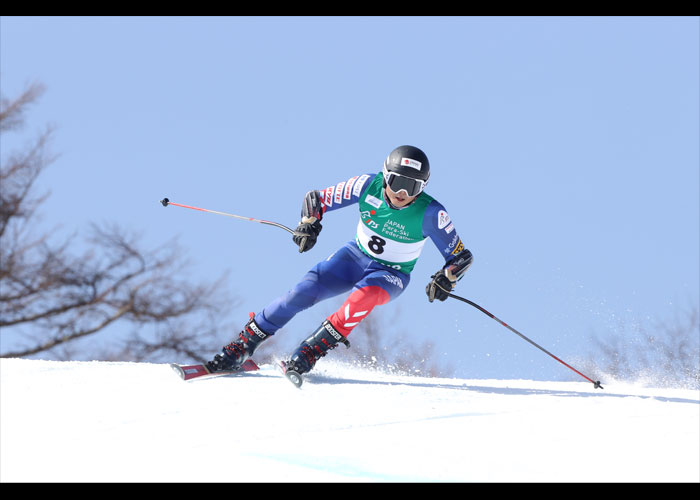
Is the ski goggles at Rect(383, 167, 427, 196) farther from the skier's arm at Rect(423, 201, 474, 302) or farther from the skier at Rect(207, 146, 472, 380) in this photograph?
the skier's arm at Rect(423, 201, 474, 302)

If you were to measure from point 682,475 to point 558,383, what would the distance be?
300 cm

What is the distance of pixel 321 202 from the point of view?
5.60m

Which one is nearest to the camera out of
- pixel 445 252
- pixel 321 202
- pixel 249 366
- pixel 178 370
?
pixel 178 370

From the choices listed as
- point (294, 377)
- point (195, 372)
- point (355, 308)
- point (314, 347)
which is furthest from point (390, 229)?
point (195, 372)

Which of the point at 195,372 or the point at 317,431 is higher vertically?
the point at 195,372

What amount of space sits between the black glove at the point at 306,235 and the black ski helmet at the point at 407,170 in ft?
2.11

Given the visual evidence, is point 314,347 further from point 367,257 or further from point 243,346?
point 367,257

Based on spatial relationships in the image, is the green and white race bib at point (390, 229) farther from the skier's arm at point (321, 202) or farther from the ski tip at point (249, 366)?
the ski tip at point (249, 366)

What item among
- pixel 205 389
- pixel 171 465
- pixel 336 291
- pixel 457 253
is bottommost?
pixel 171 465

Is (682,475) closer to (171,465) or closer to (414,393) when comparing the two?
(414,393)

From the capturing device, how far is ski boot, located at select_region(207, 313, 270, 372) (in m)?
5.46

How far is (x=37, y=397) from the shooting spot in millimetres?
4746

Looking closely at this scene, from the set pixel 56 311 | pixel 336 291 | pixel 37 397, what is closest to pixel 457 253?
pixel 336 291

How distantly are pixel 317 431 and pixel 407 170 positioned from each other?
1.99 metres
